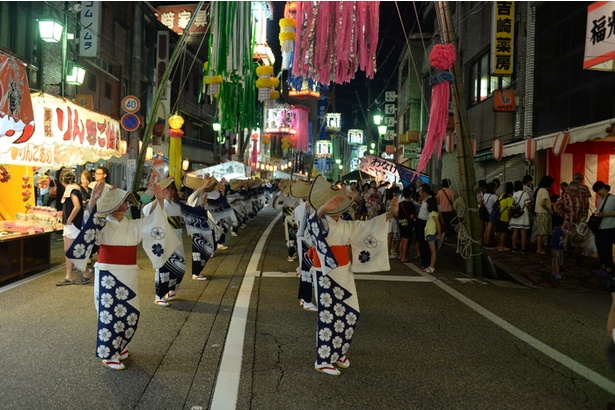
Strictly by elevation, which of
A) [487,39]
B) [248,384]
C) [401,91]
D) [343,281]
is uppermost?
[401,91]

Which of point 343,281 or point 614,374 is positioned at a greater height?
point 343,281

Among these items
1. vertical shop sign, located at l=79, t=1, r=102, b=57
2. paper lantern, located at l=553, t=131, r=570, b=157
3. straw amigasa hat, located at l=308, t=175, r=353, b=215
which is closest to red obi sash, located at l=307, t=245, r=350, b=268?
straw amigasa hat, located at l=308, t=175, r=353, b=215

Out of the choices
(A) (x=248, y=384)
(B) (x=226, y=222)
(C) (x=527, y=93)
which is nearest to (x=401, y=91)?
(C) (x=527, y=93)

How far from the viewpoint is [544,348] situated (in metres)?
5.62

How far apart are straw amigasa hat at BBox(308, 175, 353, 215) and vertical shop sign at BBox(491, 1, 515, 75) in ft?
40.4

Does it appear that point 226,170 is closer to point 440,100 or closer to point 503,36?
point 503,36

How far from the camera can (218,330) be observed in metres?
6.12

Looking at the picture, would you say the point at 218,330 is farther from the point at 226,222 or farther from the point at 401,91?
the point at 401,91

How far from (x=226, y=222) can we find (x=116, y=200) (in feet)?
28.9

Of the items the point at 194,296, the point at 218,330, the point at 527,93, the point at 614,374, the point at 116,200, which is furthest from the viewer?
the point at 527,93

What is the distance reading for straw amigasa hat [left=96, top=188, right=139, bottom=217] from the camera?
16.4 feet

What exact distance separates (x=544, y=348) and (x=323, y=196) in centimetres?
299

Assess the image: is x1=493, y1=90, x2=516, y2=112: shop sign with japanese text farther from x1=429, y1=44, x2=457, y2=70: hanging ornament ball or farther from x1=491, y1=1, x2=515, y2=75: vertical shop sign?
x1=429, y1=44, x2=457, y2=70: hanging ornament ball

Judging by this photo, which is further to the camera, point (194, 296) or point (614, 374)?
point (194, 296)
